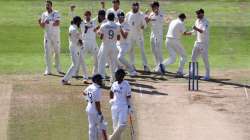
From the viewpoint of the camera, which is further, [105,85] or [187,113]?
[105,85]

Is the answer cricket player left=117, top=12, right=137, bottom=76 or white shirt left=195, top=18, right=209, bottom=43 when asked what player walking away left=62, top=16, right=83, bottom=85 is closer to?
cricket player left=117, top=12, right=137, bottom=76

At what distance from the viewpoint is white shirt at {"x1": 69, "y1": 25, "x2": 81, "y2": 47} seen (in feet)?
81.9

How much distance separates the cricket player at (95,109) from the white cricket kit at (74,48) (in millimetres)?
6264

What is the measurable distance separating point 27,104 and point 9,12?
14862 mm

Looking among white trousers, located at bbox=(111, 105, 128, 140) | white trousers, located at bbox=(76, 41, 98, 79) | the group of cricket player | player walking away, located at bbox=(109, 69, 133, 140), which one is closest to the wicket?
the group of cricket player

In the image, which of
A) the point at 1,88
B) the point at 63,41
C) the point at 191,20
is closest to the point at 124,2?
the point at 191,20

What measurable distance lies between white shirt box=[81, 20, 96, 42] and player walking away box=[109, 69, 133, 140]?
6.79m

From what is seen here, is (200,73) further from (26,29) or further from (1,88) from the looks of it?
(26,29)

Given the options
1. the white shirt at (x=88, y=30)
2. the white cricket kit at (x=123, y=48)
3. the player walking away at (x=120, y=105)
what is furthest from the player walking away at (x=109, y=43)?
the player walking away at (x=120, y=105)

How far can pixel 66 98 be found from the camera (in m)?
24.1

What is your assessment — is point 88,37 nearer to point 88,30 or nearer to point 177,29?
point 88,30

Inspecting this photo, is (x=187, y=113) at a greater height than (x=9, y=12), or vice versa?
(x=9, y=12)

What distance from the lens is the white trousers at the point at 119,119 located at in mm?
19062

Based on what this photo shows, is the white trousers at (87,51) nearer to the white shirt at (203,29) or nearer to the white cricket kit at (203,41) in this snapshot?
the white cricket kit at (203,41)
